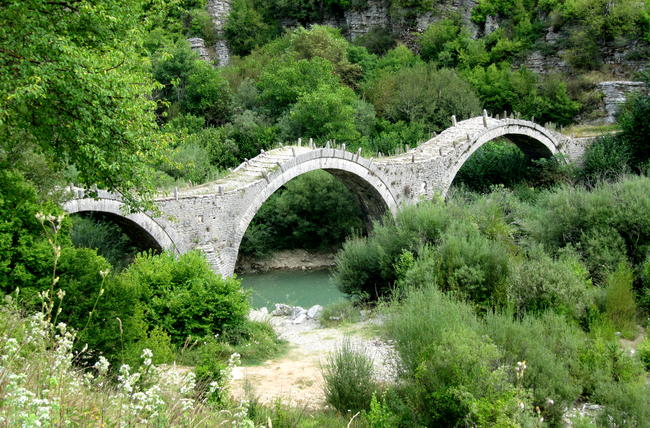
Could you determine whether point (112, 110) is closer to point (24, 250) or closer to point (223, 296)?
point (24, 250)

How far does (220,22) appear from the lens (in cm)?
4338

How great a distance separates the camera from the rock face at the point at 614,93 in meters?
31.9

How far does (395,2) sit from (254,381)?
121 feet

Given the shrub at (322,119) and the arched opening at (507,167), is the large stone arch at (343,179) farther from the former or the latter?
the arched opening at (507,167)

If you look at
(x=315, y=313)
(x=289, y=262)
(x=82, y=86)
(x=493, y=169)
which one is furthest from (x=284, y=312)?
(x=493, y=169)

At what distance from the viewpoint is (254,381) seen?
8883 millimetres

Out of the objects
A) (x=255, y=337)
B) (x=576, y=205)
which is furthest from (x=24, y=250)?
(x=576, y=205)

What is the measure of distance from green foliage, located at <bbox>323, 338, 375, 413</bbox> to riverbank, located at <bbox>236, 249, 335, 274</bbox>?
18393 millimetres

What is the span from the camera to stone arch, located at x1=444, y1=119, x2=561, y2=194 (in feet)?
78.4

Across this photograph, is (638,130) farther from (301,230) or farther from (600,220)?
(301,230)

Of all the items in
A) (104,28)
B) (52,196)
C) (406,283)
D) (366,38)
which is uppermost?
(366,38)

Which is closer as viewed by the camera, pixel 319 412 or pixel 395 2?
pixel 319 412

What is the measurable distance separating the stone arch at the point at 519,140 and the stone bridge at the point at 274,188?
5 centimetres

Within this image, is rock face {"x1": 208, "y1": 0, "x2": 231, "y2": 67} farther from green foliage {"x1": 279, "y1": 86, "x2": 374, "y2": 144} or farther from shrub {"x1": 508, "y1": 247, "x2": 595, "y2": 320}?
shrub {"x1": 508, "y1": 247, "x2": 595, "y2": 320}
